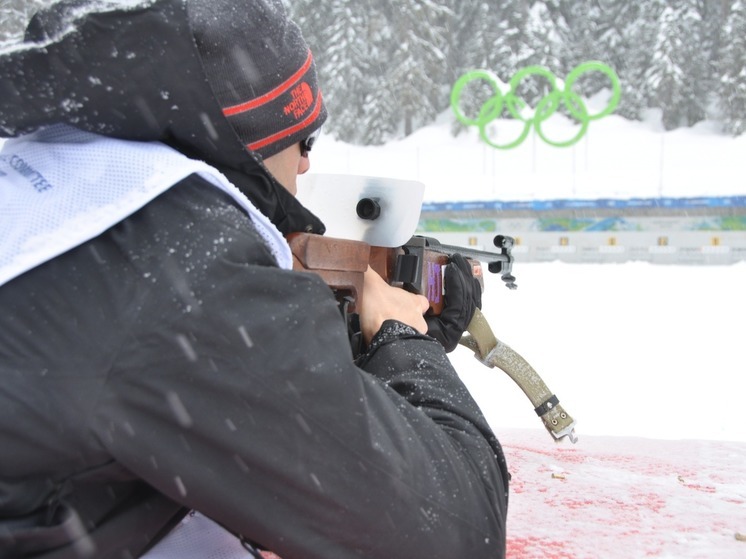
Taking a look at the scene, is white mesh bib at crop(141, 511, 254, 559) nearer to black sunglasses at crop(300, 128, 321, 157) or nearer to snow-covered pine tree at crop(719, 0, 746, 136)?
black sunglasses at crop(300, 128, 321, 157)

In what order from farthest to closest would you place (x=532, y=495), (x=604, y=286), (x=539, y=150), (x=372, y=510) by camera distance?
1. (x=539, y=150)
2. (x=604, y=286)
3. (x=532, y=495)
4. (x=372, y=510)

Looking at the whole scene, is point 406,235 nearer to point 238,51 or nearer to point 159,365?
point 238,51

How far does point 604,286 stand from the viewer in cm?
1164

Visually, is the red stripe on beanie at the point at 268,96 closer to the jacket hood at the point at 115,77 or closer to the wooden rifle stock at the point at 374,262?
the jacket hood at the point at 115,77

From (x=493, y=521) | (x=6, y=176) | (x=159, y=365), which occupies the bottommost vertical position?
(x=493, y=521)

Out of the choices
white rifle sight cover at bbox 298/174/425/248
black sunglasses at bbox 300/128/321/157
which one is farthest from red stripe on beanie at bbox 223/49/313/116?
white rifle sight cover at bbox 298/174/425/248

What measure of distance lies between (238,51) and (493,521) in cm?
85

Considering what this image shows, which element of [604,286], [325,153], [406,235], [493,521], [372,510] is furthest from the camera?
[325,153]

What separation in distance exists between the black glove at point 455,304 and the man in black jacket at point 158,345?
1101 mm

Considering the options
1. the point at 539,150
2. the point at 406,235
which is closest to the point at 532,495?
the point at 406,235

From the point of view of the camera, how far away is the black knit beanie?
3.78ft

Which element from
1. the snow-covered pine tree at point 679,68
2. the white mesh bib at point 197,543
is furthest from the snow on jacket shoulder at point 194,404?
the snow-covered pine tree at point 679,68

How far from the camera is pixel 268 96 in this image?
1.28 m

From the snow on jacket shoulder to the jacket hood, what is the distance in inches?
4.0
